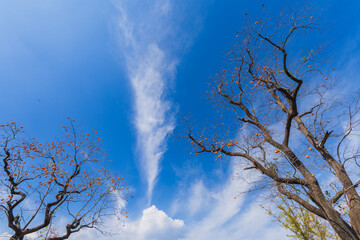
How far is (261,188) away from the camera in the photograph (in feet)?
15.4

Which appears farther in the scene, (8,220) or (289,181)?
(8,220)

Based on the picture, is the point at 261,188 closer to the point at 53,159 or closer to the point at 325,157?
the point at 325,157

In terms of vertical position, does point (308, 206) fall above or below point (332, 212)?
above

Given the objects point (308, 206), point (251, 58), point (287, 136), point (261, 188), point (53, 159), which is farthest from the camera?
point (53, 159)

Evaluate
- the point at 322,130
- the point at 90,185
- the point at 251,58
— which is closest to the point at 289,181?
the point at 322,130

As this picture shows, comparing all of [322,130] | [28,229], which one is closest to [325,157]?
[322,130]

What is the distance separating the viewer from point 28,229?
6.84 meters

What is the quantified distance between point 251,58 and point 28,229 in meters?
11.0

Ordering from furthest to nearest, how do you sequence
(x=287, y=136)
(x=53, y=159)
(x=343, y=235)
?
(x=53, y=159) → (x=287, y=136) → (x=343, y=235)

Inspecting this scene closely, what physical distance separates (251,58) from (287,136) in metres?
3.06

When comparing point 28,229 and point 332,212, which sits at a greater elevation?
point 28,229

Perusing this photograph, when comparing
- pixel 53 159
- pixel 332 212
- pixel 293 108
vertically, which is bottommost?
pixel 332 212

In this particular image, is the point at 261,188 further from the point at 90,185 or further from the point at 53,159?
the point at 53,159

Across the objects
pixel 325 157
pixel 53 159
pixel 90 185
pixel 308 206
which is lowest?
pixel 308 206
